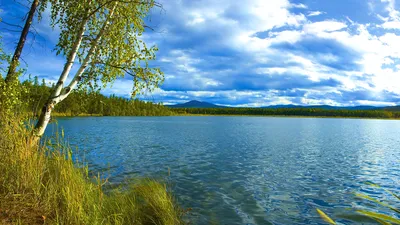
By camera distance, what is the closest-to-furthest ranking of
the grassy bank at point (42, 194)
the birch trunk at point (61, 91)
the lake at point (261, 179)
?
the grassy bank at point (42, 194)
the birch trunk at point (61, 91)
the lake at point (261, 179)

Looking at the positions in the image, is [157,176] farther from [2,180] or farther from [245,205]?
[2,180]

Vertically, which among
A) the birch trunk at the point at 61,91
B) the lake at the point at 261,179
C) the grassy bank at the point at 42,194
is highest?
the birch trunk at the point at 61,91

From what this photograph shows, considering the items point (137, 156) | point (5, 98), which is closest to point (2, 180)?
point (5, 98)

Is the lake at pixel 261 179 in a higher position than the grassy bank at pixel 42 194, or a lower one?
lower

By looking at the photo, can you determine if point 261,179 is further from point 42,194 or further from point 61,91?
point 42,194

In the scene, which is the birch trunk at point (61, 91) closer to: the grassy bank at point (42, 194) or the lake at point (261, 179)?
the grassy bank at point (42, 194)

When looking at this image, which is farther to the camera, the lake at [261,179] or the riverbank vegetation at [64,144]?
the lake at [261,179]

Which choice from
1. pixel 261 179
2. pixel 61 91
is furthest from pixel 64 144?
pixel 261 179

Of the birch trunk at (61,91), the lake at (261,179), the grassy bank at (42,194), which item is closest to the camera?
the grassy bank at (42,194)

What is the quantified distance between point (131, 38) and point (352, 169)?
19.5 m

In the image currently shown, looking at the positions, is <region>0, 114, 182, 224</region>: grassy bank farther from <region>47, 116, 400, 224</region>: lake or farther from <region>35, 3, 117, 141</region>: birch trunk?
<region>47, 116, 400, 224</region>: lake

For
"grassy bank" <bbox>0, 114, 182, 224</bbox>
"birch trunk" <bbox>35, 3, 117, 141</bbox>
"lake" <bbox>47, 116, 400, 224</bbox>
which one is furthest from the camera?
"lake" <bbox>47, 116, 400, 224</bbox>

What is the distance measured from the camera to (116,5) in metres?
11.0

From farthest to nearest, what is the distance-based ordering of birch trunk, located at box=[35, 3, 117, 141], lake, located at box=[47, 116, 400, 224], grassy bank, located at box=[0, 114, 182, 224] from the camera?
lake, located at box=[47, 116, 400, 224] → birch trunk, located at box=[35, 3, 117, 141] → grassy bank, located at box=[0, 114, 182, 224]
